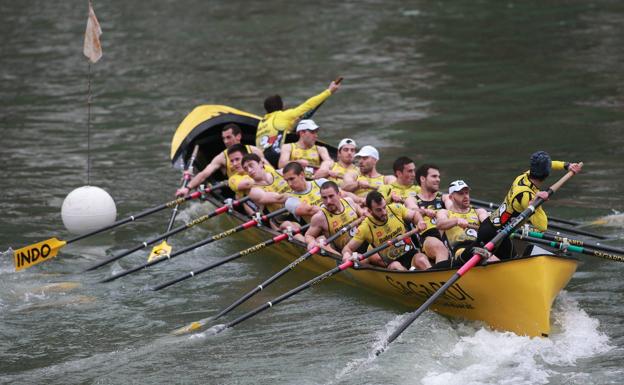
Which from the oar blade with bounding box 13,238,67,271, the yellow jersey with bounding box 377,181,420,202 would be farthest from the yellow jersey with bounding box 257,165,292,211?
the oar blade with bounding box 13,238,67,271

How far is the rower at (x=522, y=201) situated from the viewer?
1036cm

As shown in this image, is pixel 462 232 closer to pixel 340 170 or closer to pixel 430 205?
pixel 430 205

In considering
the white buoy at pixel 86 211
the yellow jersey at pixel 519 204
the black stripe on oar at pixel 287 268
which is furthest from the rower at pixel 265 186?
the yellow jersey at pixel 519 204

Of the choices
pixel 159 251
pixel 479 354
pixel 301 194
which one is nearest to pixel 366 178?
pixel 301 194

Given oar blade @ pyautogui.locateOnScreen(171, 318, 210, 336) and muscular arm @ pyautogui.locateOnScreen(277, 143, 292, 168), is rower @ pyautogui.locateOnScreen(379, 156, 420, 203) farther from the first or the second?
oar blade @ pyautogui.locateOnScreen(171, 318, 210, 336)

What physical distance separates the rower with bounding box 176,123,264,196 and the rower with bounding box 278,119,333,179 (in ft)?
1.26

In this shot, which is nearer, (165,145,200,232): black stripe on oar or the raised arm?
the raised arm

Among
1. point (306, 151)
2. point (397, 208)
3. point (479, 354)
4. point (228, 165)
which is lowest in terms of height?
A: point (479, 354)

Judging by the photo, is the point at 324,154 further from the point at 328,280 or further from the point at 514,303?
the point at 514,303

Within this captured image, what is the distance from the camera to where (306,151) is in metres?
15.1

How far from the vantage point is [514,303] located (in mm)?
10273

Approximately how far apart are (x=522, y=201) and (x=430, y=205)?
73.9 inches

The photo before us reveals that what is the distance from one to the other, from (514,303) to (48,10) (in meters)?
28.3

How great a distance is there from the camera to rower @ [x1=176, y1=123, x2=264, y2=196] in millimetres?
14918
